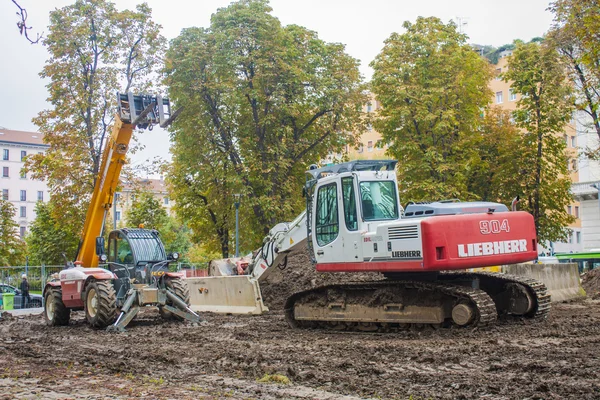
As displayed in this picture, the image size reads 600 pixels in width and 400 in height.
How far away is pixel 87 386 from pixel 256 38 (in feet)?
77.8

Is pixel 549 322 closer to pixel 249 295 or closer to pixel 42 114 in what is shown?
pixel 249 295

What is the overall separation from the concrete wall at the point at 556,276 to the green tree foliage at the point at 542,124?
1273cm

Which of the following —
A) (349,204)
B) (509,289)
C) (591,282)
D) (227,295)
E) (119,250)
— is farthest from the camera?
(591,282)

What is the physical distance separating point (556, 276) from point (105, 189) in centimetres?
1237

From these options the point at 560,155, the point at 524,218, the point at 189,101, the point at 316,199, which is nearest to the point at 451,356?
the point at 524,218

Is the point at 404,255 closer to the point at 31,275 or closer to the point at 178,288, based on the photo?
the point at 178,288

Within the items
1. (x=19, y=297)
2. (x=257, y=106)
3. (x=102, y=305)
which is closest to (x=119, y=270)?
(x=102, y=305)

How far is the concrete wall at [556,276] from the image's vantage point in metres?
18.3

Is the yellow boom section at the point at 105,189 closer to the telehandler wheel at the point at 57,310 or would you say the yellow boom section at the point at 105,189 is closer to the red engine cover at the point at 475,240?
the telehandler wheel at the point at 57,310

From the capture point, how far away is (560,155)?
33.4 meters

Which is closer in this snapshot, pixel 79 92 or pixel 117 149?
pixel 117 149

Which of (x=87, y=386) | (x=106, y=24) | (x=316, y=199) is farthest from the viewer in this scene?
(x=106, y=24)

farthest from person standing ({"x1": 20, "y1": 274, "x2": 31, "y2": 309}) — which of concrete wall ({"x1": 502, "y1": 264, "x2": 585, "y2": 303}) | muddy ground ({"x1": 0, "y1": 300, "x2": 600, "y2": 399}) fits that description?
concrete wall ({"x1": 502, "y1": 264, "x2": 585, "y2": 303})

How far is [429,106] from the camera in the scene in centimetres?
3194
